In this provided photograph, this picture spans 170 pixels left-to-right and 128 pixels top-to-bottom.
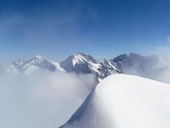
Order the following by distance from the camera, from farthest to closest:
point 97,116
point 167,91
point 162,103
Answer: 1. point 167,91
2. point 162,103
3. point 97,116

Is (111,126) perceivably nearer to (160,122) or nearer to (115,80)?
(160,122)

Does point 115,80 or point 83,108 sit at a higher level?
point 115,80

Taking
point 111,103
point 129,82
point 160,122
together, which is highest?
point 129,82

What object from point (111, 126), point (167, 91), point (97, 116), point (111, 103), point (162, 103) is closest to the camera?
point (111, 126)

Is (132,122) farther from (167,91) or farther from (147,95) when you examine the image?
(167,91)

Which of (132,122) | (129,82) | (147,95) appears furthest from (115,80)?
(132,122)

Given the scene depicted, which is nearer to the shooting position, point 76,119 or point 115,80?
point 76,119
